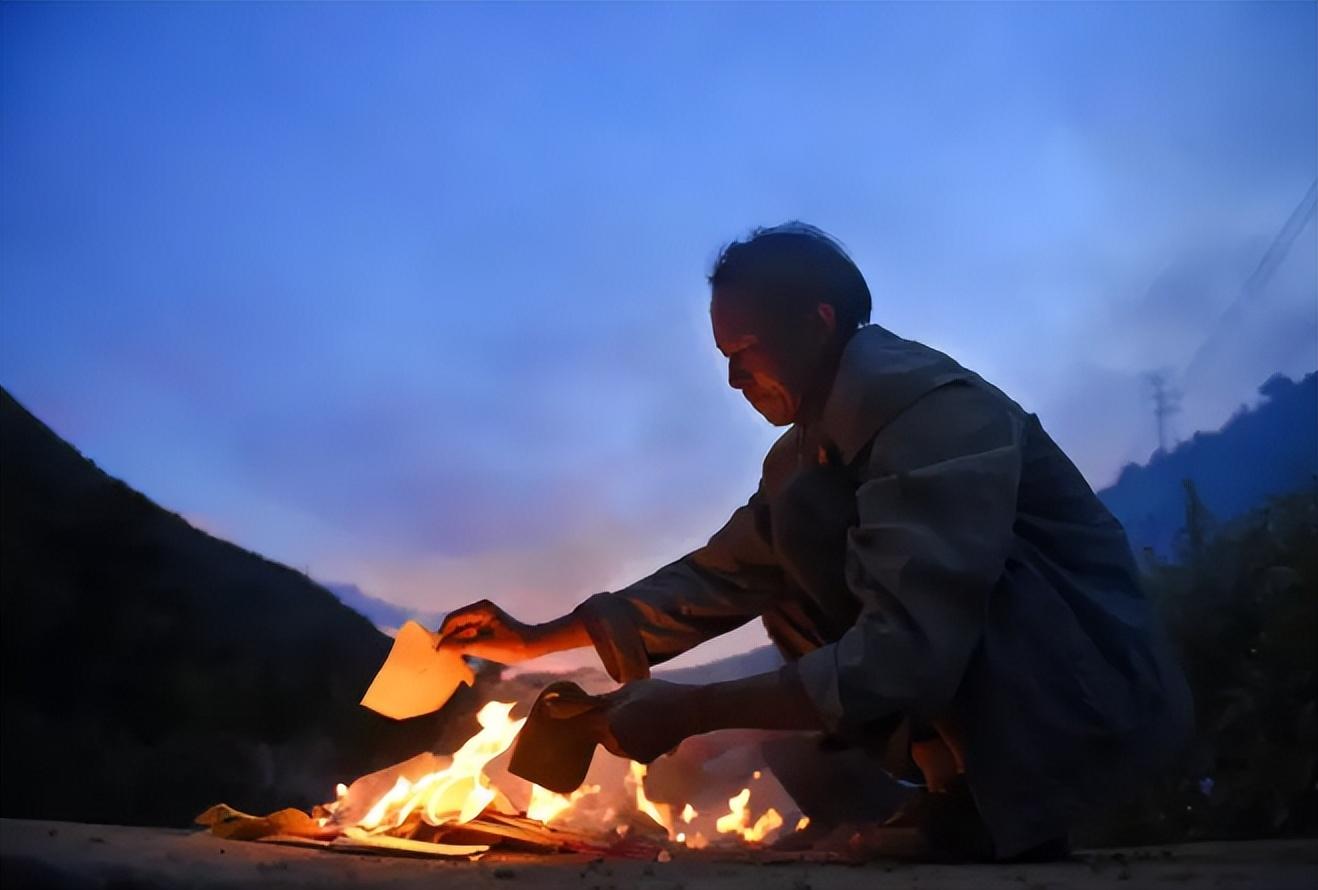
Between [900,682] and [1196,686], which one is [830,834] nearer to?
[900,682]

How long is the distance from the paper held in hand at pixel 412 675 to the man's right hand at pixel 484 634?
0.03 m

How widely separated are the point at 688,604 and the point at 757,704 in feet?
2.34

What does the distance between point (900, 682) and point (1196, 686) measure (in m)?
1.53

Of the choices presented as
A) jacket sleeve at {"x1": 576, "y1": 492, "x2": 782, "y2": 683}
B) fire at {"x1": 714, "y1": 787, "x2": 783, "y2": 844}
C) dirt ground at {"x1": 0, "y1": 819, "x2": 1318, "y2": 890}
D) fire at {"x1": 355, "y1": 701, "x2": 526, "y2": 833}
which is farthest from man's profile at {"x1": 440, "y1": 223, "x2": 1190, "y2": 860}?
fire at {"x1": 714, "y1": 787, "x2": 783, "y2": 844}

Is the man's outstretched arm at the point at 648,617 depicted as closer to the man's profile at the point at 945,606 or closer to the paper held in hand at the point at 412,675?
the paper held in hand at the point at 412,675

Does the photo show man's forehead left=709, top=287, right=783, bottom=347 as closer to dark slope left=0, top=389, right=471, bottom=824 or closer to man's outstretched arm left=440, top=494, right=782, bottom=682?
man's outstretched arm left=440, top=494, right=782, bottom=682

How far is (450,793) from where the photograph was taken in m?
1.77

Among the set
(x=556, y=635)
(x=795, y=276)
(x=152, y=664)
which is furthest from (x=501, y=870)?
(x=152, y=664)

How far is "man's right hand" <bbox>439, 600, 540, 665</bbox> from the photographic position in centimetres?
198

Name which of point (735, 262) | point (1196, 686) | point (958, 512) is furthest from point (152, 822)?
point (1196, 686)

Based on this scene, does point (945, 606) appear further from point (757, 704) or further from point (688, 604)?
point (688, 604)

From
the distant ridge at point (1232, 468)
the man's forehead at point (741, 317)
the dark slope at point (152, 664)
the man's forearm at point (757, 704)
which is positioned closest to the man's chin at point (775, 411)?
the man's forehead at point (741, 317)

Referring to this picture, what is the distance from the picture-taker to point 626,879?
113 cm

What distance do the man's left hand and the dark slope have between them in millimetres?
1379
